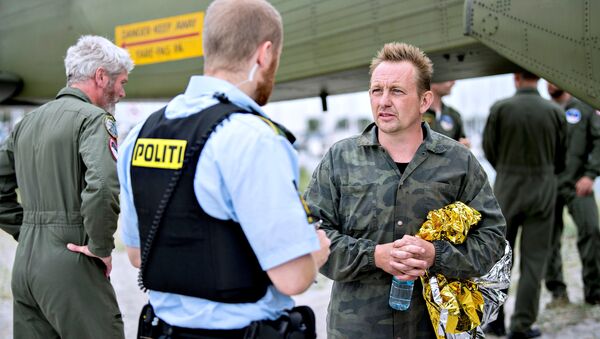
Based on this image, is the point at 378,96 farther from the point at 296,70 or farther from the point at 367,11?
the point at 296,70

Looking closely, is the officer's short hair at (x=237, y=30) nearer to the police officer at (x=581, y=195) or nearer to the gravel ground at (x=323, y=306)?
the gravel ground at (x=323, y=306)

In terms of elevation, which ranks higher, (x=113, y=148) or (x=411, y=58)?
(x=411, y=58)

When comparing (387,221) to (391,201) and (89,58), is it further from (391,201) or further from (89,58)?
(89,58)

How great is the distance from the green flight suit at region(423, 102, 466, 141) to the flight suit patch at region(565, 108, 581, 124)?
159cm

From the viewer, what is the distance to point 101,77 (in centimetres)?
324

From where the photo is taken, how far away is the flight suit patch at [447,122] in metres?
5.29

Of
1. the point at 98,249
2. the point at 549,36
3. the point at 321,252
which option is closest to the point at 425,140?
the point at 321,252

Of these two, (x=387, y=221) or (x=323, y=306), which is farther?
(x=323, y=306)

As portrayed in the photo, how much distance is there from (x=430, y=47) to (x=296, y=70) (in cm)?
115

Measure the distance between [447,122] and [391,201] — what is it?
9.42ft

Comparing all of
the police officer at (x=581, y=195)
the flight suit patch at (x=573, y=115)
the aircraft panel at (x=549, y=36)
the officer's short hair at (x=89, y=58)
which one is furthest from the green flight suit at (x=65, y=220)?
the flight suit patch at (x=573, y=115)

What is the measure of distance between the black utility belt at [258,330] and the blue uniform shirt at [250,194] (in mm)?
21

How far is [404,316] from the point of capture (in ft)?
8.63

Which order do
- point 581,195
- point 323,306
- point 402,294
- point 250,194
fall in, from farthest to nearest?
point 581,195
point 323,306
point 402,294
point 250,194
